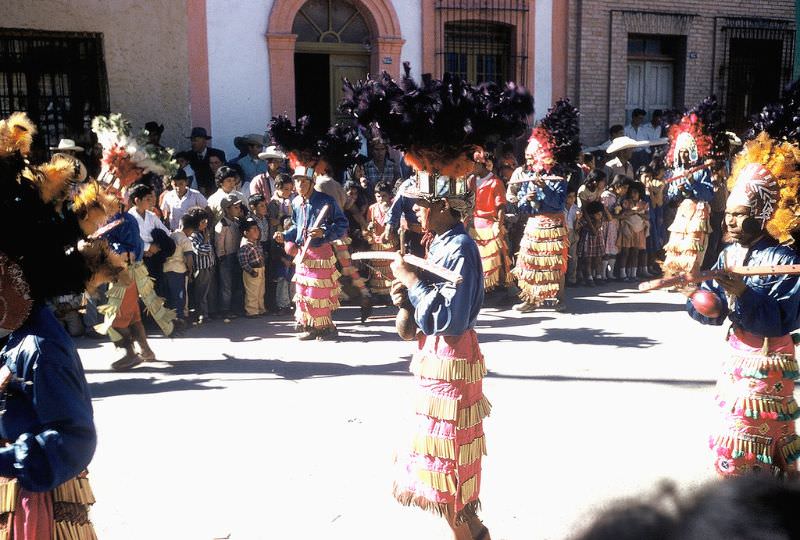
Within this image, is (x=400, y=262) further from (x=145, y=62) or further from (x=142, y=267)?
(x=145, y=62)

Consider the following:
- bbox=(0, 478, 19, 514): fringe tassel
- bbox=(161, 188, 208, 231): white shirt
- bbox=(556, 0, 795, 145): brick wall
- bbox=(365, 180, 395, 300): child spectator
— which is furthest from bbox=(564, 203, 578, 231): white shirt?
bbox=(0, 478, 19, 514): fringe tassel

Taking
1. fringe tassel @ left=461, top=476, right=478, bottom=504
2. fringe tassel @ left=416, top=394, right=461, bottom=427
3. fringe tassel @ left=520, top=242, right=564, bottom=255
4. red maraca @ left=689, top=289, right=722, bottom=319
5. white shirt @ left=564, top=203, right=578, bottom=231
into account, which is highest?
red maraca @ left=689, top=289, right=722, bottom=319

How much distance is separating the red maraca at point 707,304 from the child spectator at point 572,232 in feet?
25.2

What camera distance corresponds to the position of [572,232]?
38.7 feet

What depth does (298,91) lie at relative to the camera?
1400 centimetres

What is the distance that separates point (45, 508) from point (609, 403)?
15.3ft

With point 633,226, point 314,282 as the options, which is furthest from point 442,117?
point 633,226

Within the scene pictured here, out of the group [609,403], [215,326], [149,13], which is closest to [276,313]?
[215,326]

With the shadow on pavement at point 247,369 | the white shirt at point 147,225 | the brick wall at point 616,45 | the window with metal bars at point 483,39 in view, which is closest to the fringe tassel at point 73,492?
the shadow on pavement at point 247,369

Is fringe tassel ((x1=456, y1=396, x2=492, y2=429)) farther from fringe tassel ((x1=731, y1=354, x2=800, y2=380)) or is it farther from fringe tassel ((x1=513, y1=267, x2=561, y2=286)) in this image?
fringe tassel ((x1=513, y1=267, x2=561, y2=286))

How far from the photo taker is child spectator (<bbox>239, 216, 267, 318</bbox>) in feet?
31.5

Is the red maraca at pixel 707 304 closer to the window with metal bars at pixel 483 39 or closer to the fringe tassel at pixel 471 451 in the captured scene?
the fringe tassel at pixel 471 451

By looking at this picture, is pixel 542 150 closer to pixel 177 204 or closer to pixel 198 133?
pixel 177 204

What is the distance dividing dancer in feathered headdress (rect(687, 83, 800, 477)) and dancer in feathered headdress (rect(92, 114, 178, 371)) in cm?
453
